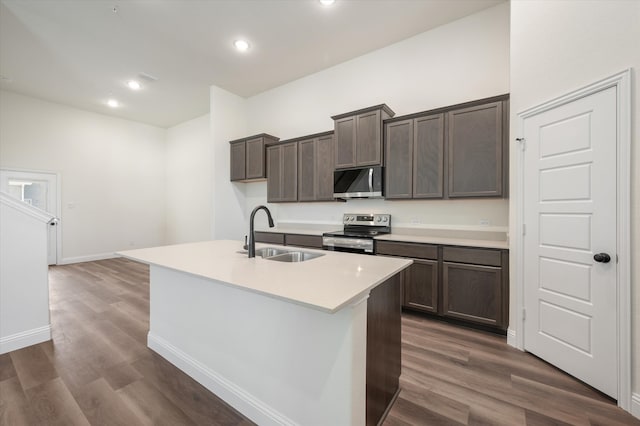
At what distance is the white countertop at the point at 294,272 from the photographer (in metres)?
1.07

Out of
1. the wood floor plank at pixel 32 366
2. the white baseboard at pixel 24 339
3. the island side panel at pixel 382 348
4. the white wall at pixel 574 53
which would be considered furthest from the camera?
the white baseboard at pixel 24 339

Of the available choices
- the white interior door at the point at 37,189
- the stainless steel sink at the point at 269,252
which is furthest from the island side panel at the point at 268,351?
the white interior door at the point at 37,189

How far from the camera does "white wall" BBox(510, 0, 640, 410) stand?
1.64 meters

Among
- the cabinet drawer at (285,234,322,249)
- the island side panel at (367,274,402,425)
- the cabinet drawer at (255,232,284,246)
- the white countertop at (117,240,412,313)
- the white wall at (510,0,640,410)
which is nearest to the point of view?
the white countertop at (117,240,412,313)

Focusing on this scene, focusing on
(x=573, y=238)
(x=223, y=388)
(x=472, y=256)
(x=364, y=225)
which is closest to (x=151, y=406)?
(x=223, y=388)

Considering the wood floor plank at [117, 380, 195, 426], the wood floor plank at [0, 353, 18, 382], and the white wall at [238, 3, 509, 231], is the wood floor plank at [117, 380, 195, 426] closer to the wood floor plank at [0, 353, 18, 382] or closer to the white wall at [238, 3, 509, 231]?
the wood floor plank at [0, 353, 18, 382]

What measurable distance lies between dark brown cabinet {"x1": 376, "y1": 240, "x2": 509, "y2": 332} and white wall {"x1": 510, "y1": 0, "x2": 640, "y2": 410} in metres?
0.15

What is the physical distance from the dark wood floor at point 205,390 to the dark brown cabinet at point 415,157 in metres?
1.56

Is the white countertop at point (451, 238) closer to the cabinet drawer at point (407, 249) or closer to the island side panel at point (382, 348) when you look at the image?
the cabinet drawer at point (407, 249)

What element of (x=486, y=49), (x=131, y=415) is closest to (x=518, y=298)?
(x=486, y=49)

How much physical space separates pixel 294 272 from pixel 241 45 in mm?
3647

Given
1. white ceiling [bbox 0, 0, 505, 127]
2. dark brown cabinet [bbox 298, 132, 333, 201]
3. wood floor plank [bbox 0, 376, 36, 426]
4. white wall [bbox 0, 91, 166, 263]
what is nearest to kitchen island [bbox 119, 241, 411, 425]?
wood floor plank [bbox 0, 376, 36, 426]

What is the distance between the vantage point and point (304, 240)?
4039 mm

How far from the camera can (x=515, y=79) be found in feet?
8.13
